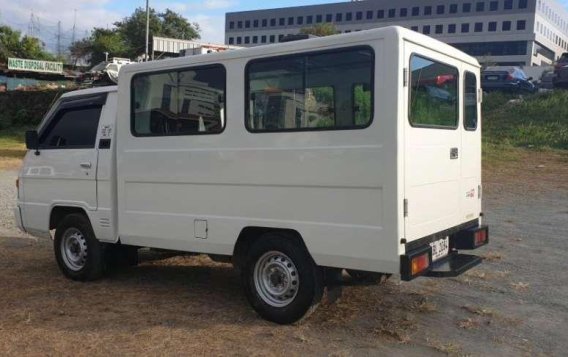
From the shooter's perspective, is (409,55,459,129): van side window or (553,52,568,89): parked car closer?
(409,55,459,129): van side window

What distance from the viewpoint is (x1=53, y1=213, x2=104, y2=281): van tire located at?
Answer: 6.38 meters

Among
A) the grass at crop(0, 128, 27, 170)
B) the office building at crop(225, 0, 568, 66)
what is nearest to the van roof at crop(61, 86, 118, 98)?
the grass at crop(0, 128, 27, 170)

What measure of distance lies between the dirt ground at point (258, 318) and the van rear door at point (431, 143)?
88 centimetres

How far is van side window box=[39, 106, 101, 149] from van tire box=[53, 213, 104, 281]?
800 mm

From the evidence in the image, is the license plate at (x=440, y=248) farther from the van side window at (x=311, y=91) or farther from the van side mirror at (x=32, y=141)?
the van side mirror at (x=32, y=141)

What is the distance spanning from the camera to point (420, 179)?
15.3ft

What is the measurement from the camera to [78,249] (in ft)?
21.7

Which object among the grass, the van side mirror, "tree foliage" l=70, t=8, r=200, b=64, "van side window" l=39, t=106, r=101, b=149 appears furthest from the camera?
"tree foliage" l=70, t=8, r=200, b=64

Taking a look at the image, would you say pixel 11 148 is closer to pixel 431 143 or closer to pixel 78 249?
pixel 78 249

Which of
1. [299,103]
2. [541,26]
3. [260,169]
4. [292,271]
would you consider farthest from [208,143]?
[541,26]

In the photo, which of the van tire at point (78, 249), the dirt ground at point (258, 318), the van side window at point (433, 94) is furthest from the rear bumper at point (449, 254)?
the van tire at point (78, 249)

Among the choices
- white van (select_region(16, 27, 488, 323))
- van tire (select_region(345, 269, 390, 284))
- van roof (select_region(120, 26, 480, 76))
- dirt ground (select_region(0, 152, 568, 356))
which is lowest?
dirt ground (select_region(0, 152, 568, 356))

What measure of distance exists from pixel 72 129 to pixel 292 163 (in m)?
3.03

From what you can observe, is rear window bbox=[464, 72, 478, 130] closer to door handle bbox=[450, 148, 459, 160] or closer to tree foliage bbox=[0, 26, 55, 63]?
door handle bbox=[450, 148, 459, 160]
